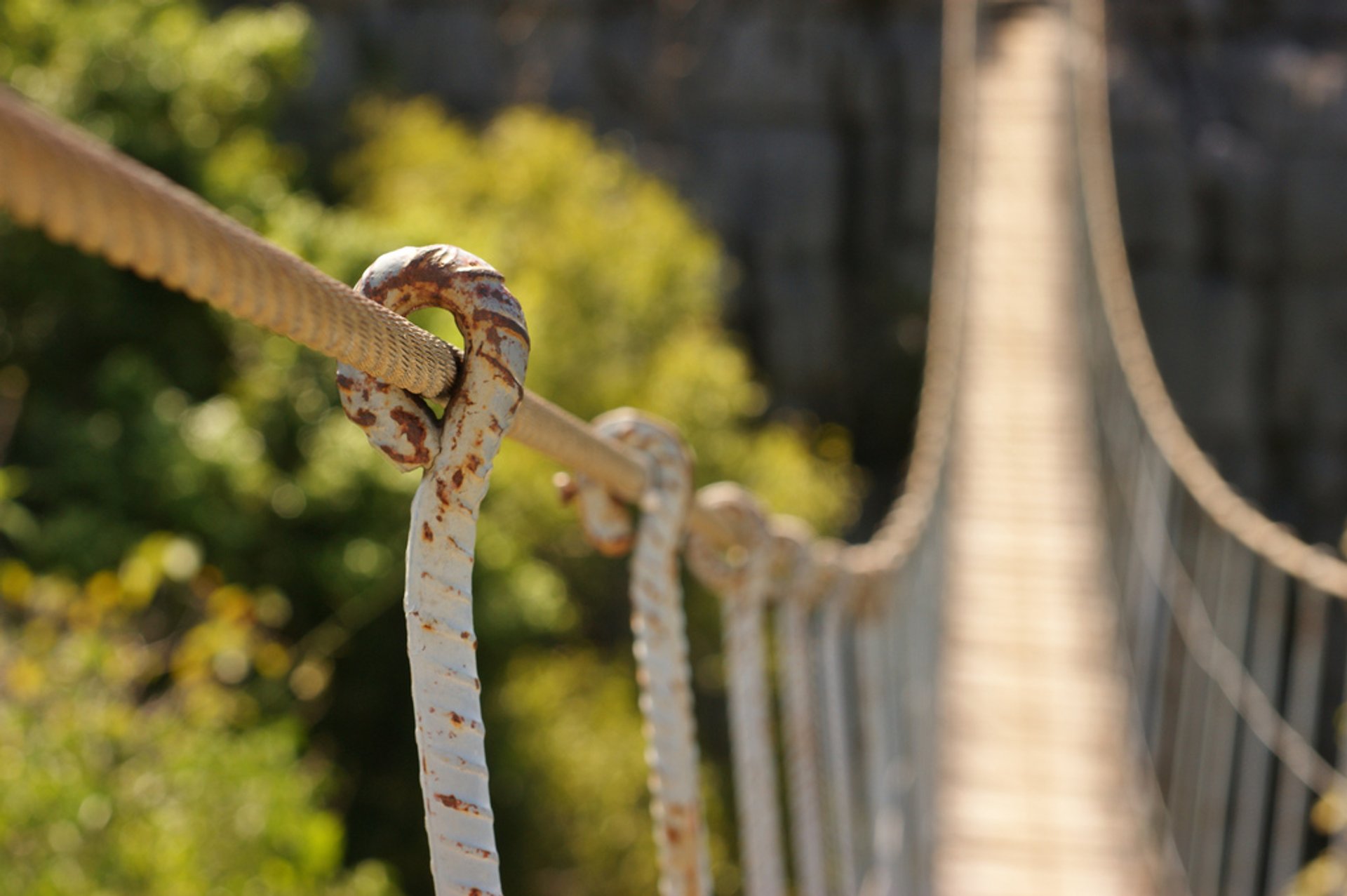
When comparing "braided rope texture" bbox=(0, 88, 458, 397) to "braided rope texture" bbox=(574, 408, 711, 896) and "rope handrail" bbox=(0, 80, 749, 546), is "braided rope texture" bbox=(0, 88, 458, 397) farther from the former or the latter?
"braided rope texture" bbox=(574, 408, 711, 896)

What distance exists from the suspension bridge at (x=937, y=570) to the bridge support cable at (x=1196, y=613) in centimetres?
2

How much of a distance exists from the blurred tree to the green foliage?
0.95ft

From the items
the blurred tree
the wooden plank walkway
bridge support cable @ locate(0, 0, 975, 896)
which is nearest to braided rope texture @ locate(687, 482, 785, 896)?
bridge support cable @ locate(0, 0, 975, 896)

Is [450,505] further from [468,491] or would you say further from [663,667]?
[663,667]

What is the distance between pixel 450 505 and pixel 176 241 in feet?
0.51

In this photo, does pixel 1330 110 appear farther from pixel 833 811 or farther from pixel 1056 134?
pixel 833 811

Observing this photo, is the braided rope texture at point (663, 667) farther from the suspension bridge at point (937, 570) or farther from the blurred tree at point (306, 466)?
the blurred tree at point (306, 466)

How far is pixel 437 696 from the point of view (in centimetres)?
43

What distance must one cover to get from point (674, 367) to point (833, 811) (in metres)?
4.81

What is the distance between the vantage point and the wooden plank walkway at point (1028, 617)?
2338 mm

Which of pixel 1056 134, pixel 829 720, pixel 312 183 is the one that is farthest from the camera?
pixel 312 183

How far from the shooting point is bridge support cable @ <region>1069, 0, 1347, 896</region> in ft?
7.32

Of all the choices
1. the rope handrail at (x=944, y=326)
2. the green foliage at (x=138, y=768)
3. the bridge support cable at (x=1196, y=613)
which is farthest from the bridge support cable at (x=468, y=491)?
the green foliage at (x=138, y=768)

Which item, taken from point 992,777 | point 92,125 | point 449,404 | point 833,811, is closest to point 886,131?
point 92,125
